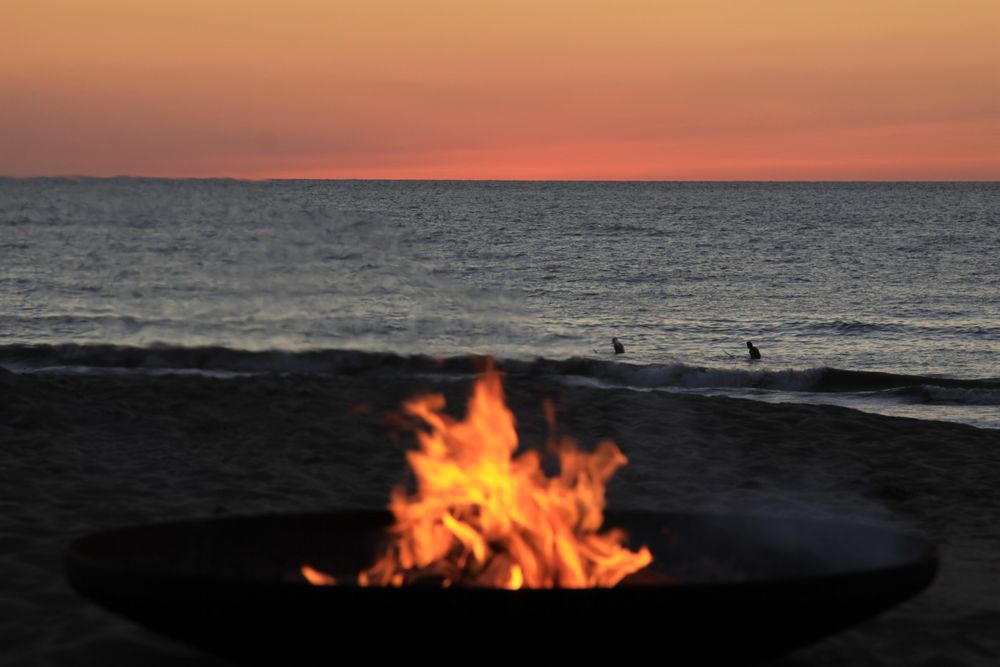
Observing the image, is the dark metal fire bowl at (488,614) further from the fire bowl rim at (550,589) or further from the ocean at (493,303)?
the ocean at (493,303)

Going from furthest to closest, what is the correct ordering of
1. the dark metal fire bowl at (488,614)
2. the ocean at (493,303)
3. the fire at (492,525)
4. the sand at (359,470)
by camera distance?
the ocean at (493,303) < the sand at (359,470) < the fire at (492,525) < the dark metal fire bowl at (488,614)

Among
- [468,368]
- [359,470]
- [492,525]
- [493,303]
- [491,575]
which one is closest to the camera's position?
[491,575]

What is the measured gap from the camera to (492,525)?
193 inches

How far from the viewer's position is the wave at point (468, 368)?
738 inches

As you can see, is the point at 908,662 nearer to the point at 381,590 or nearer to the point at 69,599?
the point at 381,590

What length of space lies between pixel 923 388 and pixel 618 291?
2317 centimetres

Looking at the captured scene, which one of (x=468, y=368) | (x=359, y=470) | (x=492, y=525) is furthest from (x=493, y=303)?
(x=492, y=525)

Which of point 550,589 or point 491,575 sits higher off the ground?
point 550,589

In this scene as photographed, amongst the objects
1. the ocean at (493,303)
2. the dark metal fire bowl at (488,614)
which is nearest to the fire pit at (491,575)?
the dark metal fire bowl at (488,614)

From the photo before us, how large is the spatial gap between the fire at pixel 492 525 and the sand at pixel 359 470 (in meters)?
1.17

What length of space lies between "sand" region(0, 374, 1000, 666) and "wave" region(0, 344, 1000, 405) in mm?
4477

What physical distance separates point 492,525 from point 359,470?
16.1 ft

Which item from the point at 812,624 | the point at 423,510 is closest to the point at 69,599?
the point at 423,510

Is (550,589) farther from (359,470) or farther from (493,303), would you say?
(493,303)
